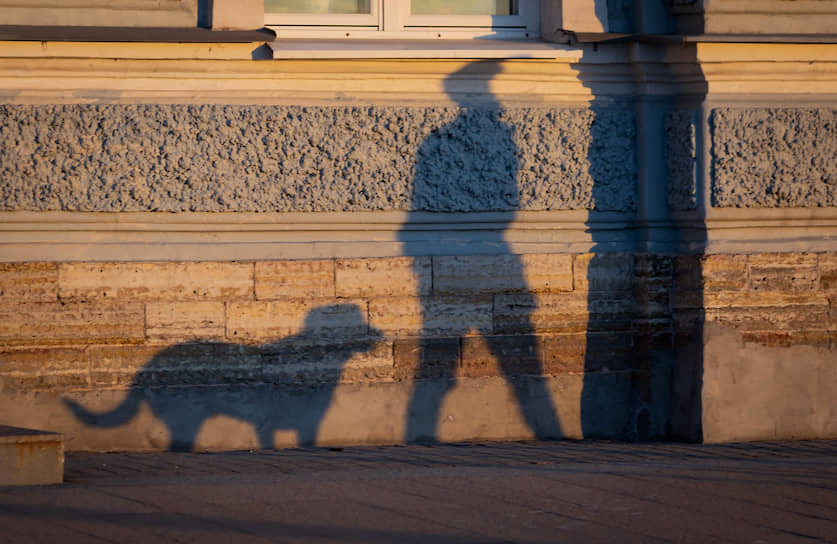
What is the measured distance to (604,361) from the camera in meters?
6.83

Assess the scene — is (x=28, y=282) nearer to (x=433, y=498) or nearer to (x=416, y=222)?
(x=416, y=222)

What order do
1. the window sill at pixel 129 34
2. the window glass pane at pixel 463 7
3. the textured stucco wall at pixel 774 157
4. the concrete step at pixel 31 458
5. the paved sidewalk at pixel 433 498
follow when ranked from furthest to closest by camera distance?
the window glass pane at pixel 463 7, the textured stucco wall at pixel 774 157, the window sill at pixel 129 34, the concrete step at pixel 31 458, the paved sidewalk at pixel 433 498

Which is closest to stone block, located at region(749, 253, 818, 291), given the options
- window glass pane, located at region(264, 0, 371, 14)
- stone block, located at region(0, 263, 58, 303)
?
window glass pane, located at region(264, 0, 371, 14)

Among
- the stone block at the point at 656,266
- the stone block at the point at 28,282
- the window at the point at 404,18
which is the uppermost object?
the window at the point at 404,18

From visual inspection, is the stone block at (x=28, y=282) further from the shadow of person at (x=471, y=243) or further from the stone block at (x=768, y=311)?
the stone block at (x=768, y=311)

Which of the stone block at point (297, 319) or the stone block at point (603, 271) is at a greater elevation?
the stone block at point (603, 271)

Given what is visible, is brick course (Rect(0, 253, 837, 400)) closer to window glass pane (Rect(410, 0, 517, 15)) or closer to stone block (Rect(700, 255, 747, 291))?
stone block (Rect(700, 255, 747, 291))

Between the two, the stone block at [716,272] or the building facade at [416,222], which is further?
the stone block at [716,272]

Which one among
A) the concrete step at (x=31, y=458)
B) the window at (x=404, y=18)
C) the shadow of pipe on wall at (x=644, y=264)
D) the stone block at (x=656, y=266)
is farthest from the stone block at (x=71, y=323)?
the stone block at (x=656, y=266)

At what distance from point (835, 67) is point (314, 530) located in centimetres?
456

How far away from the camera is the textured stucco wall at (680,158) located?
6648 millimetres

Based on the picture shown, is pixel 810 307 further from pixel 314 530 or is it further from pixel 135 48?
pixel 135 48

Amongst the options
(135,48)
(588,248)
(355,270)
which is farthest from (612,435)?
(135,48)

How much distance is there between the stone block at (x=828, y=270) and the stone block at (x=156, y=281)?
3492 millimetres
